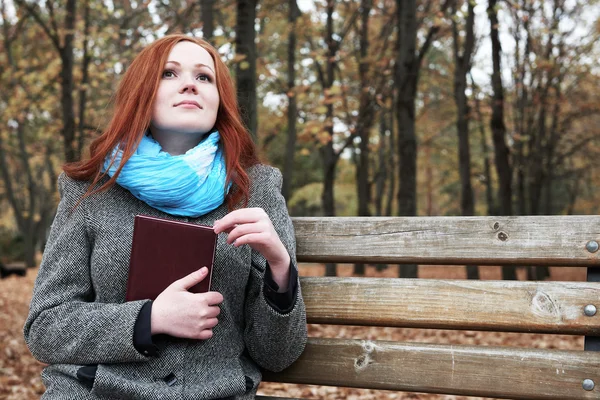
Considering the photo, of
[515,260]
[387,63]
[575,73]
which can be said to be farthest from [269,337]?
[575,73]

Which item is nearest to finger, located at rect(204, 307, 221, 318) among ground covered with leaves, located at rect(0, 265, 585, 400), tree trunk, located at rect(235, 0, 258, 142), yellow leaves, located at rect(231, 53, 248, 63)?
ground covered with leaves, located at rect(0, 265, 585, 400)

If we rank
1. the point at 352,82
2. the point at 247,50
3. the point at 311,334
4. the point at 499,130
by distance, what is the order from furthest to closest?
the point at 352,82
the point at 499,130
the point at 311,334
the point at 247,50

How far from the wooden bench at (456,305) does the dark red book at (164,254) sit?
52cm

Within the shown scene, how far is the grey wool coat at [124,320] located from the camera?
198 cm

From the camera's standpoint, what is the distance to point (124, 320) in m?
1.97

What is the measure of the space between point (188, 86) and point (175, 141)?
0.21 meters

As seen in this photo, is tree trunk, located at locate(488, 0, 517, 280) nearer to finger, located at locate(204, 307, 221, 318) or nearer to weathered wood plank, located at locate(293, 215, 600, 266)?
weathered wood plank, located at locate(293, 215, 600, 266)

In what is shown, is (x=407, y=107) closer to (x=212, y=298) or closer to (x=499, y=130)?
(x=499, y=130)

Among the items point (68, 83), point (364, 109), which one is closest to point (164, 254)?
point (68, 83)

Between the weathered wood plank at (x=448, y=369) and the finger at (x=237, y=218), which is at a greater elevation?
the finger at (x=237, y=218)

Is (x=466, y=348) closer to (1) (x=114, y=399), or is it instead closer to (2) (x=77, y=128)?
(1) (x=114, y=399)

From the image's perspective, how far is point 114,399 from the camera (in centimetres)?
200

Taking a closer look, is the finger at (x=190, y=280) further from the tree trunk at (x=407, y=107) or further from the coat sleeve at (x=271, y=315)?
the tree trunk at (x=407, y=107)

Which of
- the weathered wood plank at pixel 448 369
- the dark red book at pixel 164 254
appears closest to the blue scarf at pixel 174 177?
the dark red book at pixel 164 254
